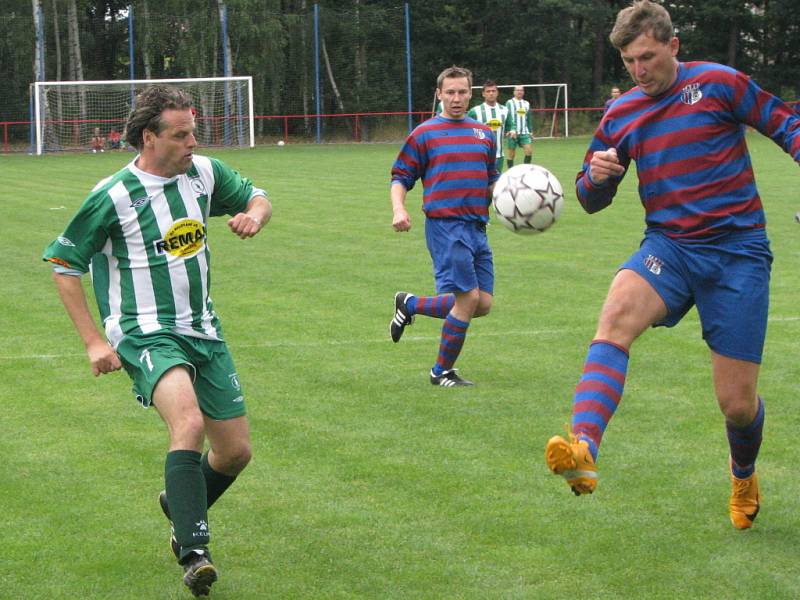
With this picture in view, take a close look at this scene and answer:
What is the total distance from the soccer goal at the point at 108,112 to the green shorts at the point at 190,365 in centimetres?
3381

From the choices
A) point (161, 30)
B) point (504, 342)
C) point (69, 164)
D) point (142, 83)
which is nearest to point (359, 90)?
point (161, 30)

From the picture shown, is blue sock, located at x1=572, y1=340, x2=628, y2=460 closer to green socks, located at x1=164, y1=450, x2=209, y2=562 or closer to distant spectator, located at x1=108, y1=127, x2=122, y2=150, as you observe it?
green socks, located at x1=164, y1=450, x2=209, y2=562

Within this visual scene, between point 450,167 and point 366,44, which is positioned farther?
point 366,44

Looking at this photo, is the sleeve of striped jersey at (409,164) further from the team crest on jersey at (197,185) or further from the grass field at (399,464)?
the team crest on jersey at (197,185)

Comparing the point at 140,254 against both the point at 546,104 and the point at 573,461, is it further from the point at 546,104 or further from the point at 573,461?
the point at 546,104

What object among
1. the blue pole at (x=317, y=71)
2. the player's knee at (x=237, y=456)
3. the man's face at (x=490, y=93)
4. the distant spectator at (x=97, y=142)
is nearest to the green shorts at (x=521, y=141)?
the man's face at (x=490, y=93)

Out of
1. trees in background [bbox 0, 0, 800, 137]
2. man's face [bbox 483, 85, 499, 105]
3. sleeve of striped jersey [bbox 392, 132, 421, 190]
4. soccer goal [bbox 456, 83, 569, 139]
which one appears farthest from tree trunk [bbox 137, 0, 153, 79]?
sleeve of striped jersey [bbox 392, 132, 421, 190]

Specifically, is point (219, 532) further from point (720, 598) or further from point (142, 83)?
point (142, 83)

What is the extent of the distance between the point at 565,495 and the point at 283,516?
1244mm

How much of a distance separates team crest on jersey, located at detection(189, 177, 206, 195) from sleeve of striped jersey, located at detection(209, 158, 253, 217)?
0.10 m

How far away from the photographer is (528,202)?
627 cm

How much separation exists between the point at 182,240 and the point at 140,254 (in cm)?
17

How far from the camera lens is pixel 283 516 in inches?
212

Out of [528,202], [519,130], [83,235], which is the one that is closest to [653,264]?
[528,202]
